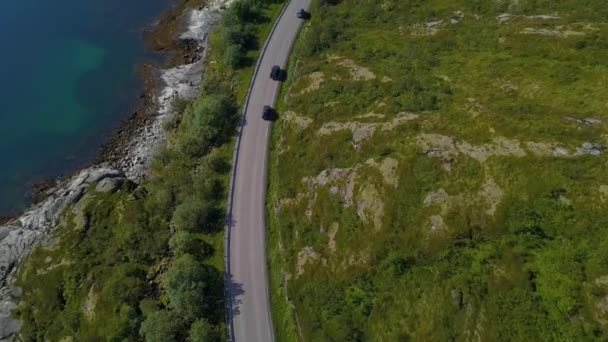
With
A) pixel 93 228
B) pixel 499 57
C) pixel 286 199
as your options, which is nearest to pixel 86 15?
pixel 93 228

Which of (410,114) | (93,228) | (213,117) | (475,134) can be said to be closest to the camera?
(475,134)

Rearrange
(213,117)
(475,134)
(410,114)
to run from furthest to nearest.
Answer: (213,117), (410,114), (475,134)

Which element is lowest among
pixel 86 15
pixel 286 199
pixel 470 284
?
pixel 470 284

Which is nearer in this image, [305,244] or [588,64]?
[305,244]

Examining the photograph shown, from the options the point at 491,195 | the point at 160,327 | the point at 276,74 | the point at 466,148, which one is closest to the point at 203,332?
the point at 160,327

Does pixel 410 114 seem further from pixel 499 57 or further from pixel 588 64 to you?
pixel 588 64

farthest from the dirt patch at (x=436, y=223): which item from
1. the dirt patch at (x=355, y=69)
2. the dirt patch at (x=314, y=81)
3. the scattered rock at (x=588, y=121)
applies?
the dirt patch at (x=314, y=81)
